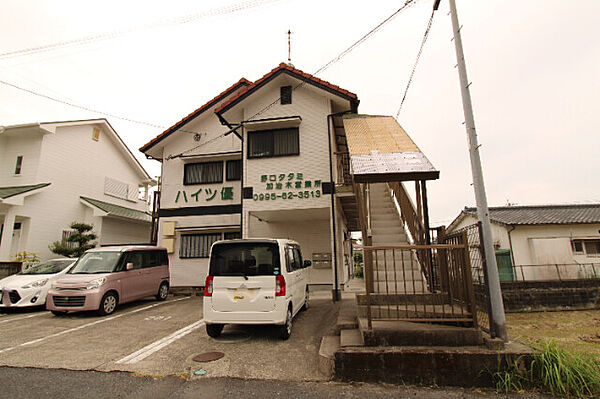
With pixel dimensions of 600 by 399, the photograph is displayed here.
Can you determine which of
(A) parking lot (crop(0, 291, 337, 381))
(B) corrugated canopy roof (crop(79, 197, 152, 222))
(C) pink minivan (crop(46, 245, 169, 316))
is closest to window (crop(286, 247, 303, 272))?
(A) parking lot (crop(0, 291, 337, 381))

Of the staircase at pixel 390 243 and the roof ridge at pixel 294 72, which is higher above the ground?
the roof ridge at pixel 294 72

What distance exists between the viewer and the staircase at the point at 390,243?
551 centimetres

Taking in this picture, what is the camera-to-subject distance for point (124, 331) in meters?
6.12

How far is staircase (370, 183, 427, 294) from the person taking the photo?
18.1ft

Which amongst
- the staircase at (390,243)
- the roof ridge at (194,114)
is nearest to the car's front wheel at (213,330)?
the staircase at (390,243)

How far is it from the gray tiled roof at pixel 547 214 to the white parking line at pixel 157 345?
1372cm

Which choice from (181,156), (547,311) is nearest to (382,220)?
(547,311)

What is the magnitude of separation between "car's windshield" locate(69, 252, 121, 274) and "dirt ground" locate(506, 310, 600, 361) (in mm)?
9470

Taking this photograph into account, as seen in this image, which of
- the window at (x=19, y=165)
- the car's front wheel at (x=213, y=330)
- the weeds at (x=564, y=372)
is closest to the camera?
the weeds at (x=564, y=372)

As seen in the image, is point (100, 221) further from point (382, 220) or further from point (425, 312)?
point (425, 312)

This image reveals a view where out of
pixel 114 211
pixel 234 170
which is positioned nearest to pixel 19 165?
pixel 114 211

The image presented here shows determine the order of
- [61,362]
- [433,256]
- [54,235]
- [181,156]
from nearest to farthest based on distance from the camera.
A: [61,362], [433,256], [181,156], [54,235]

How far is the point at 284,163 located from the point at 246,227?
2.40 metres

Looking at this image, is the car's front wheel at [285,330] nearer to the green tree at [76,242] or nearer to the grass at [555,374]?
the grass at [555,374]
